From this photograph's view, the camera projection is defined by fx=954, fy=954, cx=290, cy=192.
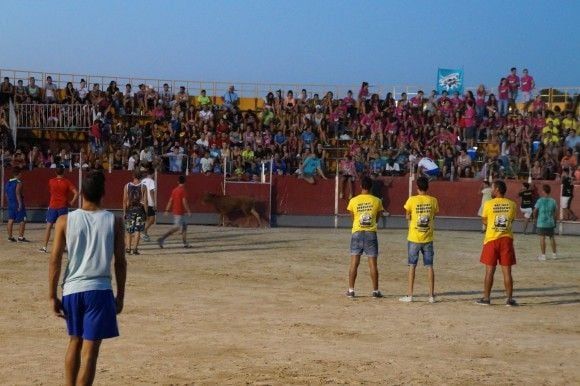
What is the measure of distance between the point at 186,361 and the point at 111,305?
254 centimetres

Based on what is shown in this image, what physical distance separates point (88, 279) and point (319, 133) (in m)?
25.6

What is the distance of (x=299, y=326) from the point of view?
1081 centimetres

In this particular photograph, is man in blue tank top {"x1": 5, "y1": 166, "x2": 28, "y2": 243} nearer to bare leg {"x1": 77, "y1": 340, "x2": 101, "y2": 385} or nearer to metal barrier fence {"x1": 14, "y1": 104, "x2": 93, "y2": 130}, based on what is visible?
metal barrier fence {"x1": 14, "y1": 104, "x2": 93, "y2": 130}

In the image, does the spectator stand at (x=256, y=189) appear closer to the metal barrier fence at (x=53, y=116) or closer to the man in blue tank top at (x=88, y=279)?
the metal barrier fence at (x=53, y=116)

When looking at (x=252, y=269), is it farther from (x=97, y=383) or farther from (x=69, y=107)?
(x=69, y=107)

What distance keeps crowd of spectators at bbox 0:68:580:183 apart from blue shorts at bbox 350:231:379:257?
15176 mm

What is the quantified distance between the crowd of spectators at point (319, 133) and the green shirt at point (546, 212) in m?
9.83

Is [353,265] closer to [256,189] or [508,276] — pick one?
[508,276]

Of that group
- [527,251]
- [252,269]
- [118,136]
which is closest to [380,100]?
[118,136]

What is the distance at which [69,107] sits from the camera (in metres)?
30.5

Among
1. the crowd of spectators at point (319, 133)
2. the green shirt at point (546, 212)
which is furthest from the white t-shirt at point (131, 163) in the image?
the green shirt at point (546, 212)

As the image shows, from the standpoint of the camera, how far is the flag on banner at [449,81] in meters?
35.5

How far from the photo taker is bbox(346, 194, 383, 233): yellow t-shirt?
1294 cm

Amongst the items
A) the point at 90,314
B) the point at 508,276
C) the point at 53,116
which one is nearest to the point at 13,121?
the point at 53,116
